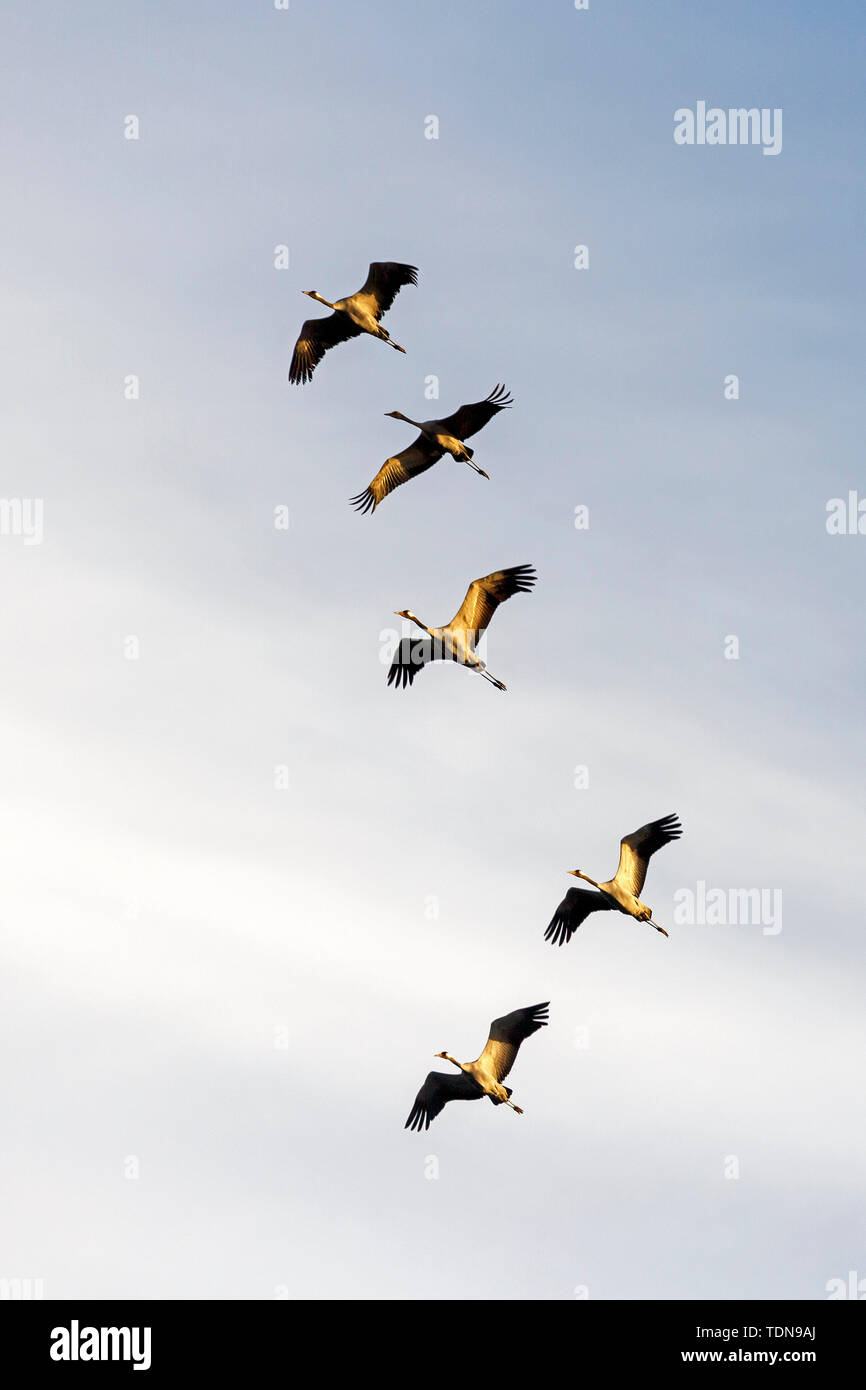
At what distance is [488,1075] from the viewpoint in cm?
4650

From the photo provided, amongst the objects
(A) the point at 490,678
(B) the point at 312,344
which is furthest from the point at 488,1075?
(B) the point at 312,344

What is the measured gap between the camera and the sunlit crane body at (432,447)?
4628 cm

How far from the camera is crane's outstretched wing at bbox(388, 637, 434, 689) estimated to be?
46188 mm

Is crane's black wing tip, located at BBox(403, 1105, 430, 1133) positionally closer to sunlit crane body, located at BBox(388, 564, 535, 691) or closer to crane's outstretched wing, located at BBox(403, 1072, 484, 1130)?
crane's outstretched wing, located at BBox(403, 1072, 484, 1130)

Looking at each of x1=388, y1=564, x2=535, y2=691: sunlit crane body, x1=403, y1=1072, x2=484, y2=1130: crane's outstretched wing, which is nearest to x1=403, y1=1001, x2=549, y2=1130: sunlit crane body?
x1=403, y1=1072, x2=484, y2=1130: crane's outstretched wing

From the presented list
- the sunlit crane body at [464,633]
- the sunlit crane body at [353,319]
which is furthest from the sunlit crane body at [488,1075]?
the sunlit crane body at [353,319]

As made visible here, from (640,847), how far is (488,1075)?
6967mm

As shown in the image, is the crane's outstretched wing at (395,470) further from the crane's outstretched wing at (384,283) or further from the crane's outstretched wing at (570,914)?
the crane's outstretched wing at (570,914)

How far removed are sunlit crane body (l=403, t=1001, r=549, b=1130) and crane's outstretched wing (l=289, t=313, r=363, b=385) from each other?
721 inches

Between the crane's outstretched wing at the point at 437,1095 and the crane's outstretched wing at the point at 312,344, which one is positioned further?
the crane's outstretched wing at the point at 312,344

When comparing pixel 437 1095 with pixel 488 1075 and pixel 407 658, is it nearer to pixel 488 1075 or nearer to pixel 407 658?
pixel 488 1075
